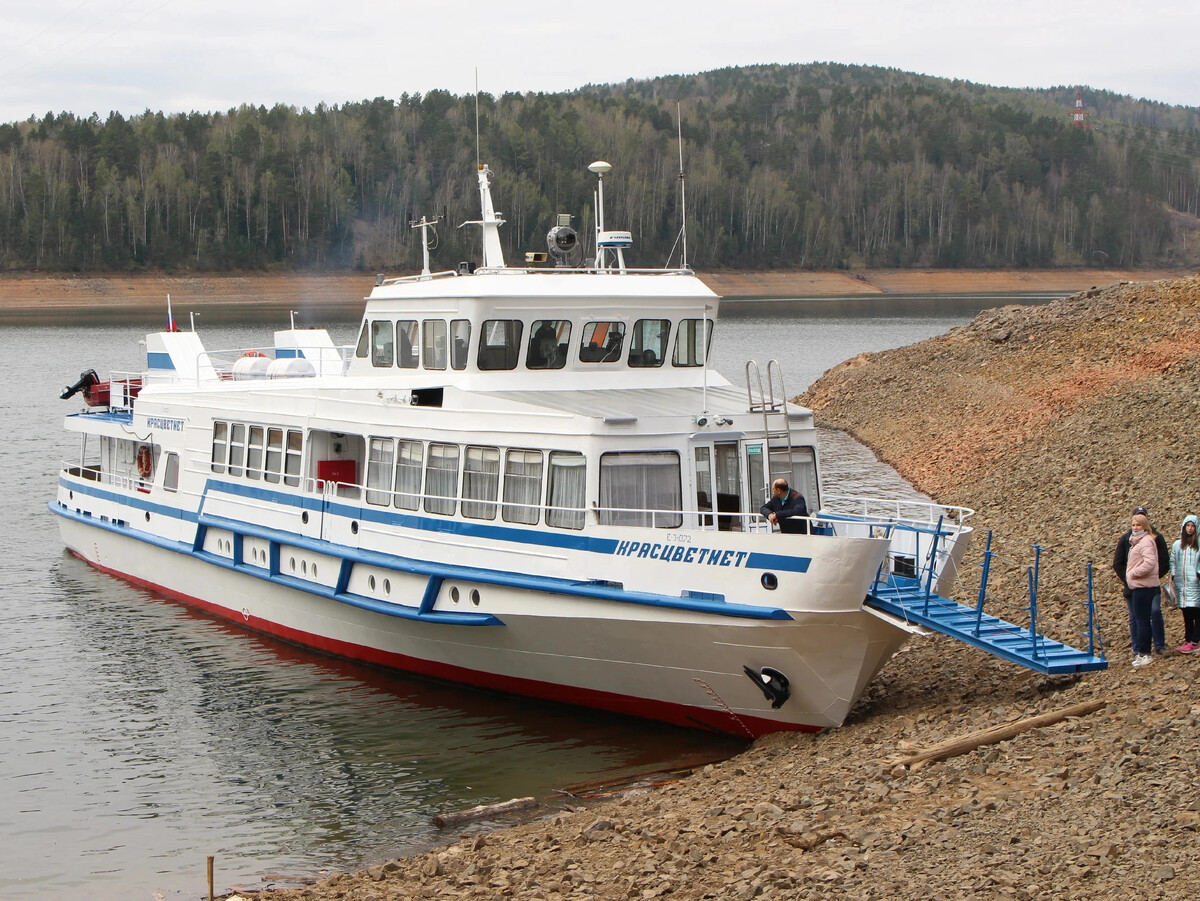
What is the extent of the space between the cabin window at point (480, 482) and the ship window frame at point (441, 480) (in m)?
0.13

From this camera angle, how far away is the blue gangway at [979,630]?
11.2 meters

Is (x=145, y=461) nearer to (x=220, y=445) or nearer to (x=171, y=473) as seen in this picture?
(x=171, y=473)

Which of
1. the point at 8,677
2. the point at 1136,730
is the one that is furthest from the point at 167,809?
the point at 1136,730

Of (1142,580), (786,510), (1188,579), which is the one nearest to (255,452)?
(786,510)

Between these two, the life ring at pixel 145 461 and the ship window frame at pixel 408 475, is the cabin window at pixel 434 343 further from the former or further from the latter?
the life ring at pixel 145 461

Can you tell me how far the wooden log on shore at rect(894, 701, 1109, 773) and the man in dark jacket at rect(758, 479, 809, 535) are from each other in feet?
8.04

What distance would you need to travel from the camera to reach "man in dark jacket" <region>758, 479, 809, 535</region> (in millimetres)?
11883

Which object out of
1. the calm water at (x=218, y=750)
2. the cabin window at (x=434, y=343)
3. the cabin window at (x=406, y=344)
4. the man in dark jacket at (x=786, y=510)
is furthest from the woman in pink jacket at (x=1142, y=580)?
the cabin window at (x=406, y=344)

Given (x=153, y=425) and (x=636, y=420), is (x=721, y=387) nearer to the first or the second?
(x=636, y=420)

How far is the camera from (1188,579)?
11008mm

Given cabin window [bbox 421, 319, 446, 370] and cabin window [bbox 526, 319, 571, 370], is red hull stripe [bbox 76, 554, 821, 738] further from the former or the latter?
cabin window [bbox 526, 319, 571, 370]

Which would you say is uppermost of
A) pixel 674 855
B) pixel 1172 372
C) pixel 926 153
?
pixel 926 153

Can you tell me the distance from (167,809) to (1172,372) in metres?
20.0

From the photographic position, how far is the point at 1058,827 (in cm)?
827
